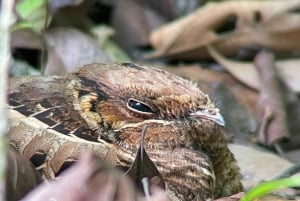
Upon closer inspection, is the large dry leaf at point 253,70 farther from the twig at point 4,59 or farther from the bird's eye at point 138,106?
the twig at point 4,59

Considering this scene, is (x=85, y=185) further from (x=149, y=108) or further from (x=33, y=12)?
(x=33, y=12)

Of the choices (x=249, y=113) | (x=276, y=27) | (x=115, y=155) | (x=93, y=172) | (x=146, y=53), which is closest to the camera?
(x=93, y=172)

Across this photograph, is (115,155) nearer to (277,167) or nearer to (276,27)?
(277,167)

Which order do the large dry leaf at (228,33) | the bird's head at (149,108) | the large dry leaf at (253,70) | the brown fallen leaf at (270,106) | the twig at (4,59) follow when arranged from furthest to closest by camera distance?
1. the large dry leaf at (228,33)
2. the large dry leaf at (253,70)
3. the brown fallen leaf at (270,106)
4. the bird's head at (149,108)
5. the twig at (4,59)

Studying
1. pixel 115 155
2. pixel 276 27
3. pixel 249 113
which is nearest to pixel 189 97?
pixel 115 155

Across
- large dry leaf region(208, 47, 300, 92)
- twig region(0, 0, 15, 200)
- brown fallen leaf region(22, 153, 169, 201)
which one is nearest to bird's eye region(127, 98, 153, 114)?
brown fallen leaf region(22, 153, 169, 201)

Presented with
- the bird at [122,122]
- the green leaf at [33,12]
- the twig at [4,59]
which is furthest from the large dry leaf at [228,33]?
the twig at [4,59]

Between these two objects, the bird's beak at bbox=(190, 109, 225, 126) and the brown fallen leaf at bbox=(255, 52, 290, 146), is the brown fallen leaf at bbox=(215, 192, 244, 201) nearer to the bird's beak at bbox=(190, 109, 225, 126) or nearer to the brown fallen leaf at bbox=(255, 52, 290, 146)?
the bird's beak at bbox=(190, 109, 225, 126)

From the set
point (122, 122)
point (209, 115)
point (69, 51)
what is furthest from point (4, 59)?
point (69, 51)
